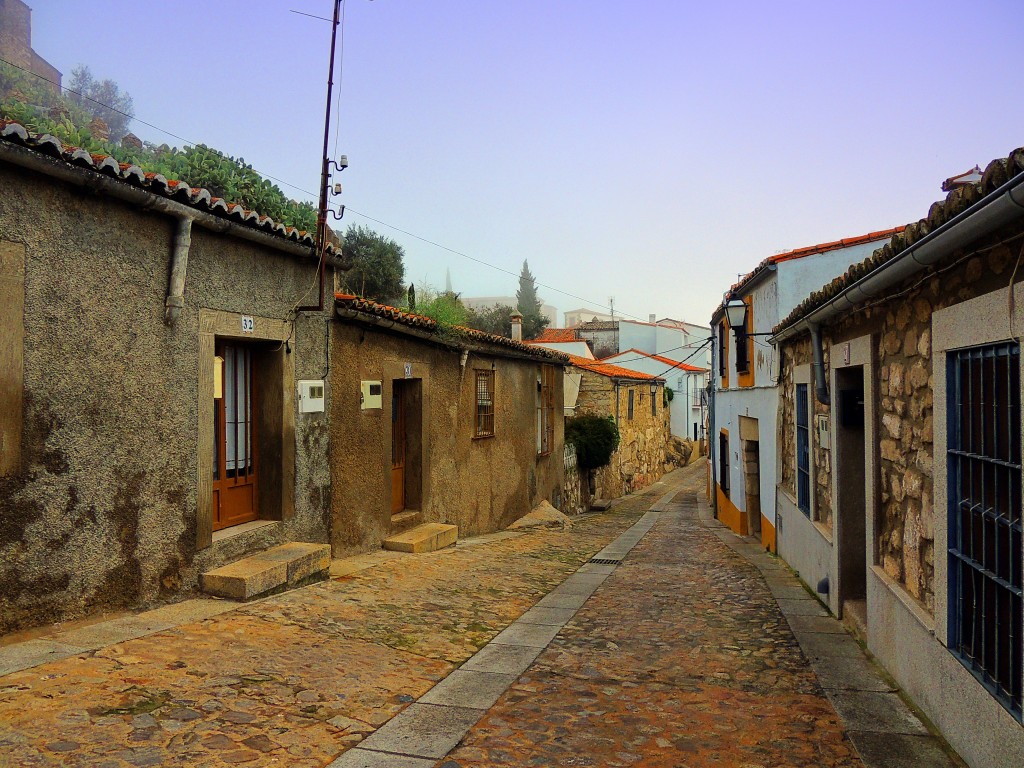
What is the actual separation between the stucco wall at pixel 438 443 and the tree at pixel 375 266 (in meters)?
16.4

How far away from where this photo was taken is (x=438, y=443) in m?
11.6

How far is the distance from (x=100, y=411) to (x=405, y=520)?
17.7 feet

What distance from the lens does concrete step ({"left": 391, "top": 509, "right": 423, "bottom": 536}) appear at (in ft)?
33.7

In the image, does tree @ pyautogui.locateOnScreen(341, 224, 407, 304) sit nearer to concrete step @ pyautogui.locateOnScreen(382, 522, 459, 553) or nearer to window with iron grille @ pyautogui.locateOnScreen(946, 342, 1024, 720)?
concrete step @ pyautogui.locateOnScreen(382, 522, 459, 553)

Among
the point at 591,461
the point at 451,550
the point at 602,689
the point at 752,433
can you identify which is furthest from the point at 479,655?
the point at 591,461

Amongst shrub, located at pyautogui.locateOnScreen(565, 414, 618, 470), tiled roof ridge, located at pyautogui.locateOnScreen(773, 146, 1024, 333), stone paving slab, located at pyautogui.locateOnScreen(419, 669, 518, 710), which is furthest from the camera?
shrub, located at pyautogui.locateOnScreen(565, 414, 618, 470)

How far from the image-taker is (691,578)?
9.42 meters

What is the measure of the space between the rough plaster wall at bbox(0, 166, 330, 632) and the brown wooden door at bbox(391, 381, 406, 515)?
4025 millimetres

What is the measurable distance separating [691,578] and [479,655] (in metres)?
4.25

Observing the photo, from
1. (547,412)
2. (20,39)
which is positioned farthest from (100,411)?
(20,39)

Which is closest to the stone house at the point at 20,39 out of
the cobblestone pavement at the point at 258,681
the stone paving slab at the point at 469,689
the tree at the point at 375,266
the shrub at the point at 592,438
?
the tree at the point at 375,266

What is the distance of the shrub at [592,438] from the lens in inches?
946

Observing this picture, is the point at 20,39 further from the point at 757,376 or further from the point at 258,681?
the point at 258,681

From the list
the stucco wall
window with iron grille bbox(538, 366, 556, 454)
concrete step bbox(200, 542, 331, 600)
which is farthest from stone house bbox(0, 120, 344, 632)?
window with iron grille bbox(538, 366, 556, 454)
